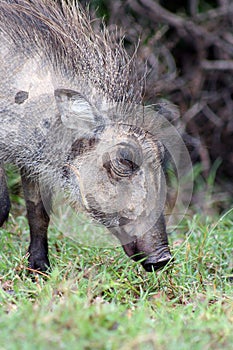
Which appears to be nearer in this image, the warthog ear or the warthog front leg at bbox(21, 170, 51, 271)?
the warthog ear

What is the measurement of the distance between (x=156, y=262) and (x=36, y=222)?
1.06m

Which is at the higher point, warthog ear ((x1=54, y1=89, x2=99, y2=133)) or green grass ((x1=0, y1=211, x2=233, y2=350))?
warthog ear ((x1=54, y1=89, x2=99, y2=133))

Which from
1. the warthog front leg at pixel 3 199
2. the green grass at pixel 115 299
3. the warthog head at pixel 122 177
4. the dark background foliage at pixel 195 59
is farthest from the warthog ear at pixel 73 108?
the dark background foliage at pixel 195 59

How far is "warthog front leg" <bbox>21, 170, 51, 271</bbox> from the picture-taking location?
473 centimetres

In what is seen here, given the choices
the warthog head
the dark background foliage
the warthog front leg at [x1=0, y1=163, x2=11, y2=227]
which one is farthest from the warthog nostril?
the dark background foliage

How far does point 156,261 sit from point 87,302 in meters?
1.08

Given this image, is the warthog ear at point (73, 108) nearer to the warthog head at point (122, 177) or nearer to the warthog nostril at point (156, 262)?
the warthog head at point (122, 177)

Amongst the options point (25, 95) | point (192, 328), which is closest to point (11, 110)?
point (25, 95)

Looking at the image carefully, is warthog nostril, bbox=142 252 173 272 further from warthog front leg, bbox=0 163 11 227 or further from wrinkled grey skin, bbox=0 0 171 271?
warthog front leg, bbox=0 163 11 227

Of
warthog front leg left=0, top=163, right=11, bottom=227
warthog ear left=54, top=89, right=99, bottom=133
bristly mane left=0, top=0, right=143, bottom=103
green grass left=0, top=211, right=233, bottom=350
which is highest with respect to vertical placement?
bristly mane left=0, top=0, right=143, bottom=103

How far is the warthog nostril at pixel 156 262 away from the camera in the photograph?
4.16m

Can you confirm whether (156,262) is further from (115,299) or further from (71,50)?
(71,50)

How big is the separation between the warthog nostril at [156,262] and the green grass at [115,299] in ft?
0.20

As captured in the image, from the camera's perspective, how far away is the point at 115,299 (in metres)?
3.86
